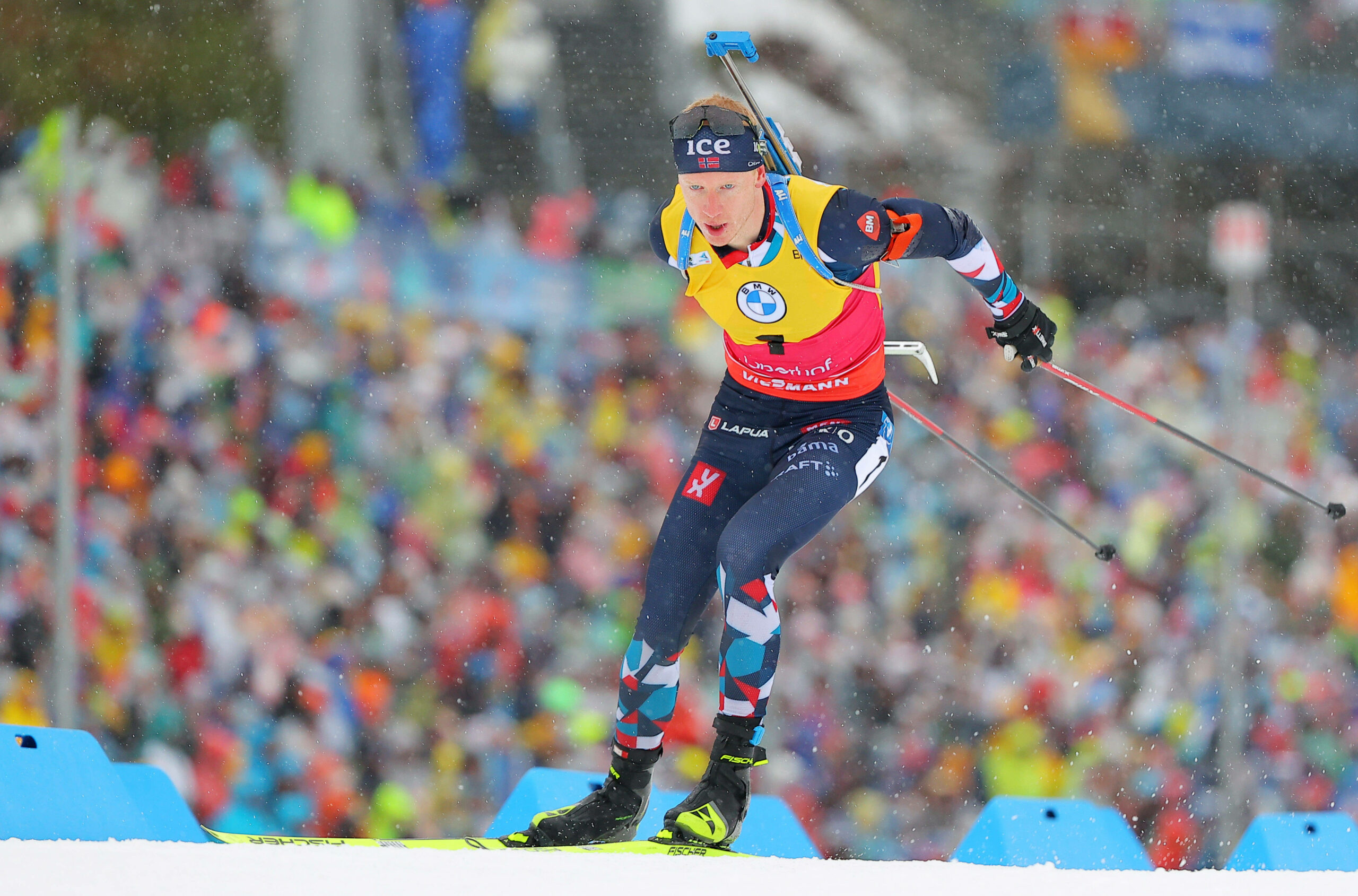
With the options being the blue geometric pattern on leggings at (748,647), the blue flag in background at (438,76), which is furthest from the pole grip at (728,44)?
the blue flag in background at (438,76)

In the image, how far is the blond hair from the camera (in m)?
2.86

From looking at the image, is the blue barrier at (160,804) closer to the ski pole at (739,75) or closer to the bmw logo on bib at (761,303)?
the bmw logo on bib at (761,303)

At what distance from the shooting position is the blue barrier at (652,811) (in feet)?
11.9

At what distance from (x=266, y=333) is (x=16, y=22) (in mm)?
2359

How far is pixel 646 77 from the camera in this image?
7652mm

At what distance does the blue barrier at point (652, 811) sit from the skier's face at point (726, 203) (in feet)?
5.02

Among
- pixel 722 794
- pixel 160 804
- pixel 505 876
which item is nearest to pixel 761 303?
pixel 722 794

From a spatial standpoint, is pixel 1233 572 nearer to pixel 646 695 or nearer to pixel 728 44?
pixel 646 695

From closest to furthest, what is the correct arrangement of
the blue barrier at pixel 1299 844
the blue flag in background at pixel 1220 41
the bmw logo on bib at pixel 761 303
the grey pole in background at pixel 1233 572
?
the bmw logo on bib at pixel 761 303, the blue barrier at pixel 1299 844, the grey pole in background at pixel 1233 572, the blue flag in background at pixel 1220 41

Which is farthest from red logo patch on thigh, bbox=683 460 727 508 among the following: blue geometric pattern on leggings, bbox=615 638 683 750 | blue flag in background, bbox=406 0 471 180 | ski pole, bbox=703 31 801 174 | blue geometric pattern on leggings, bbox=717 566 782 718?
blue flag in background, bbox=406 0 471 180

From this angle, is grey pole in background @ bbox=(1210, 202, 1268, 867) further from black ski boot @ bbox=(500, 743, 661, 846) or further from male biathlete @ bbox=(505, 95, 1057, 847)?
black ski boot @ bbox=(500, 743, 661, 846)

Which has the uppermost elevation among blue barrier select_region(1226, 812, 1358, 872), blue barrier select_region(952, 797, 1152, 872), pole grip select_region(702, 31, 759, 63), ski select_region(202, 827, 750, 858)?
pole grip select_region(702, 31, 759, 63)

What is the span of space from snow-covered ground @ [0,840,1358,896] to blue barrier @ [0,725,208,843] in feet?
1.10

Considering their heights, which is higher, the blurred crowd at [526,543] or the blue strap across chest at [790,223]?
the blue strap across chest at [790,223]
